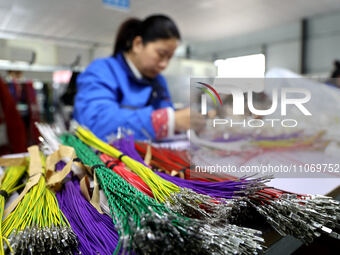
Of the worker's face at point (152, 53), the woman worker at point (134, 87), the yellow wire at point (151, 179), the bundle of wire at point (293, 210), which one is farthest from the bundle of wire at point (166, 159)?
the worker's face at point (152, 53)

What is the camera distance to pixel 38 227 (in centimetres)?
25

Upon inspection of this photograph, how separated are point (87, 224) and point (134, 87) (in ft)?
2.70

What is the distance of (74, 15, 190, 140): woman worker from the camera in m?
0.80

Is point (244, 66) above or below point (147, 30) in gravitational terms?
below

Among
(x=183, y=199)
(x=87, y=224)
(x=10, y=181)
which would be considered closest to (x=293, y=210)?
(x=183, y=199)

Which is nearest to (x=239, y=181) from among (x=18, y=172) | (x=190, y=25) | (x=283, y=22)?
(x=18, y=172)

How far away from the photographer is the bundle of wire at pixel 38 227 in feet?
0.72

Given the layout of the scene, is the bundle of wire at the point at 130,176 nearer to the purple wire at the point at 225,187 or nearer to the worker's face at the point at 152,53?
the purple wire at the point at 225,187

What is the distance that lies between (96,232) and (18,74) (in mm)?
3089

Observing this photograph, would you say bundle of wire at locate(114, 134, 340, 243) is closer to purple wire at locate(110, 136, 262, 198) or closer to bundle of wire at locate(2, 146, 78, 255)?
purple wire at locate(110, 136, 262, 198)

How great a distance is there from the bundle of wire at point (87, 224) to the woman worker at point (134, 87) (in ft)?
1.52

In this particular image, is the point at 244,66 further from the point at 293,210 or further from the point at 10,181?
the point at 10,181

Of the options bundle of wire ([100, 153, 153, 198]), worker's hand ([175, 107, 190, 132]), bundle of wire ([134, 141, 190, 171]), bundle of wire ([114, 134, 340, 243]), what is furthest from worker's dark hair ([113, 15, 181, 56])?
bundle of wire ([114, 134, 340, 243])

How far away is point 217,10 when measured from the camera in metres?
4.75
